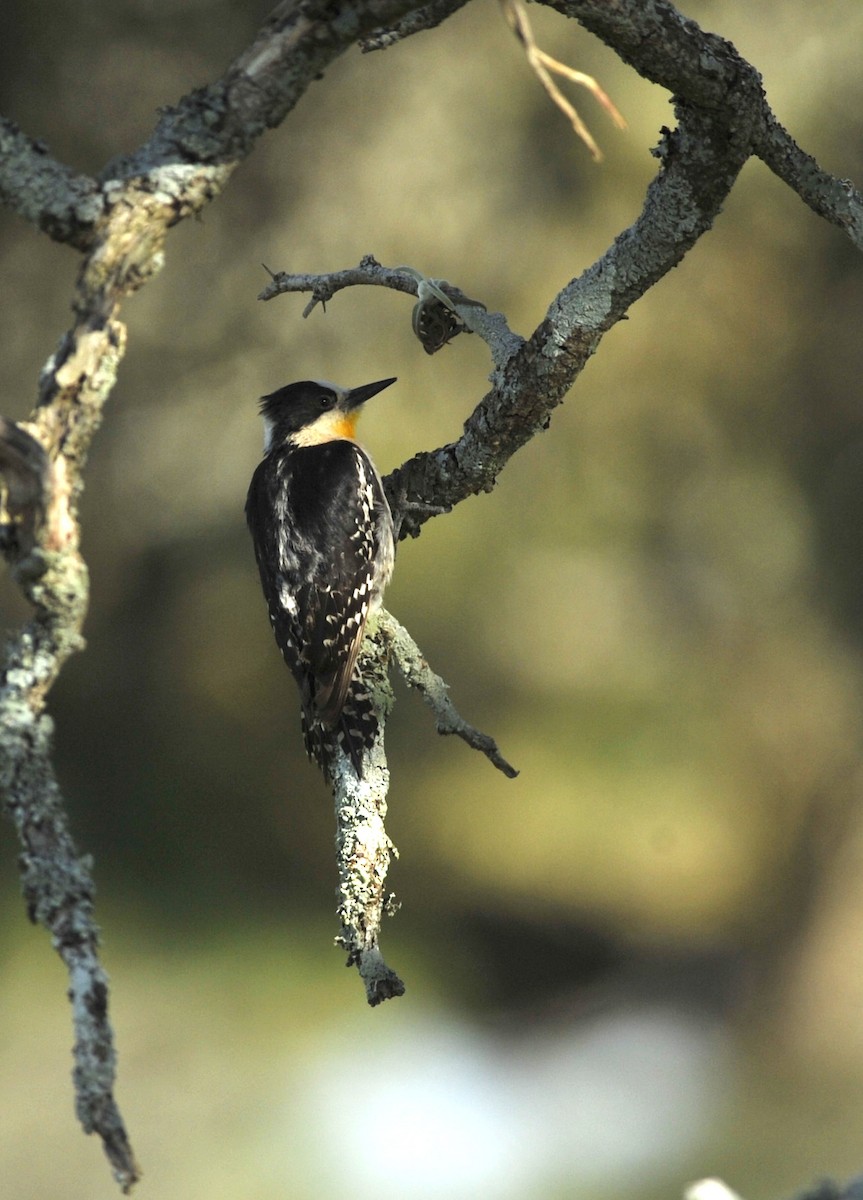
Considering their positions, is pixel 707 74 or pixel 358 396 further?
pixel 358 396

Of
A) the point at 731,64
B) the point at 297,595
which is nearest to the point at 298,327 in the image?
the point at 297,595

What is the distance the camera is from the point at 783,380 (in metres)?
6.23

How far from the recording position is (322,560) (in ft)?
11.3

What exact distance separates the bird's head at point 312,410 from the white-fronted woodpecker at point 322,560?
0.09 m

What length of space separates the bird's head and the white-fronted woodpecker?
9 cm

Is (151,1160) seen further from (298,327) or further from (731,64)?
(731,64)

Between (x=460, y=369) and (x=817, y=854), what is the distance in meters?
2.75

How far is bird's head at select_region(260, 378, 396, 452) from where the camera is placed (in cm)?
398

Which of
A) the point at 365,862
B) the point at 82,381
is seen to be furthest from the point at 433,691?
the point at 82,381

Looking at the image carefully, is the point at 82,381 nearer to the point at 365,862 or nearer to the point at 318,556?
the point at 365,862

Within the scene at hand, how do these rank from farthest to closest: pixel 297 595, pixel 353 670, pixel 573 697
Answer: pixel 573 697 → pixel 297 595 → pixel 353 670

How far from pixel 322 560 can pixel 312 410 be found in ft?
2.25

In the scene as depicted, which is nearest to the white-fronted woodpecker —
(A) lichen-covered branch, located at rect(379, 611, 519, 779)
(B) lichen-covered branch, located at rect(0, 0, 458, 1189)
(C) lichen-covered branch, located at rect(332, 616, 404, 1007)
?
(A) lichen-covered branch, located at rect(379, 611, 519, 779)

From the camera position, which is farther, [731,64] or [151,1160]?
[151,1160]
